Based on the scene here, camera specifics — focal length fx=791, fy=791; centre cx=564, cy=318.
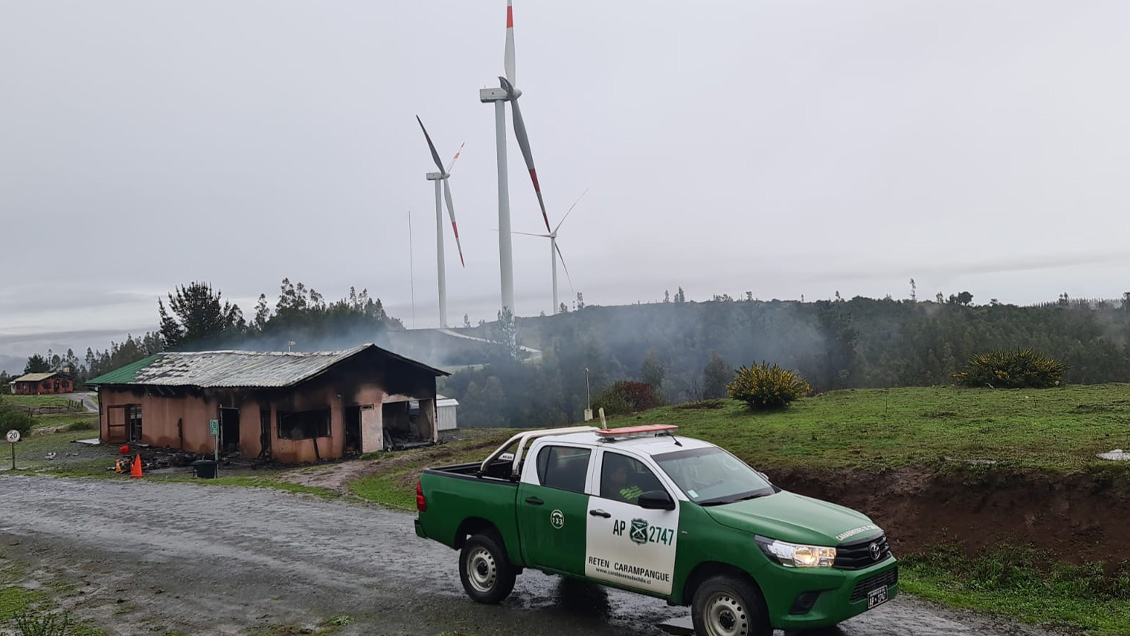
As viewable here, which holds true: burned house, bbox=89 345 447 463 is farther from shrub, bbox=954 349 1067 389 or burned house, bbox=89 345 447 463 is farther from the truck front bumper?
the truck front bumper

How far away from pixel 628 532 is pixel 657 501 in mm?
525

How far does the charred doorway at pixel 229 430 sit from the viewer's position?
32594mm

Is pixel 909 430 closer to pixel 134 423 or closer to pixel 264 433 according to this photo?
pixel 264 433

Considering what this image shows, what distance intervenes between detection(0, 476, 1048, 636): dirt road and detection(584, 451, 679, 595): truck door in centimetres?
71

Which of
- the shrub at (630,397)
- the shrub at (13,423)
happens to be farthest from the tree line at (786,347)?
the shrub at (13,423)

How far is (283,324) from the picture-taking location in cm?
7806

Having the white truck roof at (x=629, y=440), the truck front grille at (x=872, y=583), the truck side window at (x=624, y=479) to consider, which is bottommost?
the truck front grille at (x=872, y=583)

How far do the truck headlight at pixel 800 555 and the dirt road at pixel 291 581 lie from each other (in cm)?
157

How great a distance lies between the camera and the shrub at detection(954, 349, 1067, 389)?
72.9 feet

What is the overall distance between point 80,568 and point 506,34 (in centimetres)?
5563

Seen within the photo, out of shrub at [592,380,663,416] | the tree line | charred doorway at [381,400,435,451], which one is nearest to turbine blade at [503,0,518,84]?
the tree line

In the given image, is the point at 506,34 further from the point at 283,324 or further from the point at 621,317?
the point at 621,317

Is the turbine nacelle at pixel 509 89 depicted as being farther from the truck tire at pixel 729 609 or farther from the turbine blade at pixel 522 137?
the truck tire at pixel 729 609

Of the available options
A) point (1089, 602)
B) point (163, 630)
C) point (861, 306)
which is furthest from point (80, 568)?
A: point (861, 306)
